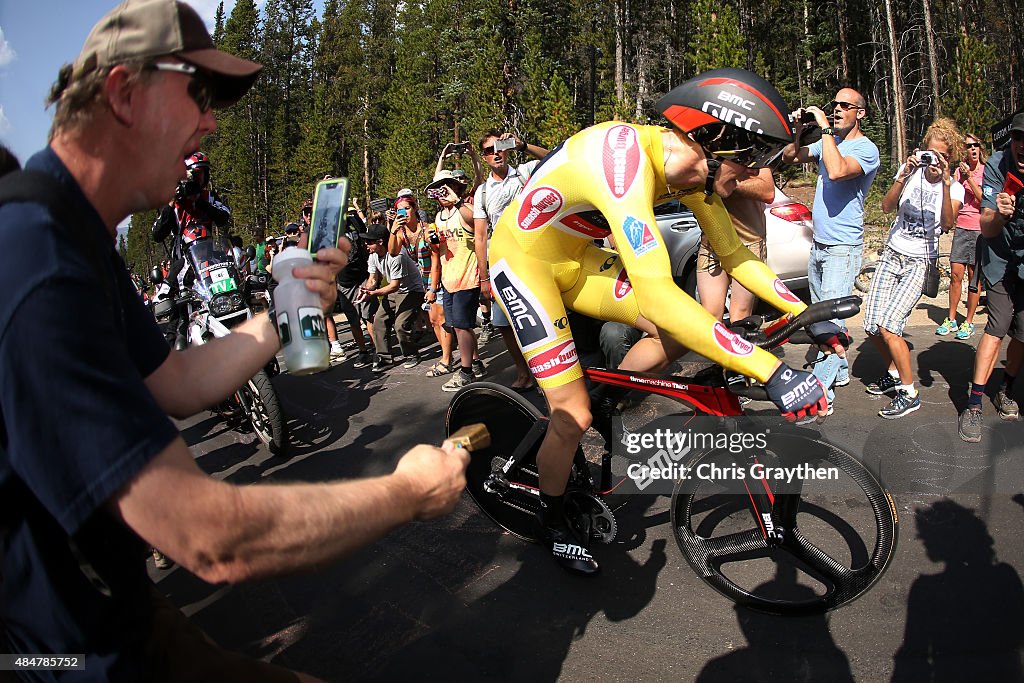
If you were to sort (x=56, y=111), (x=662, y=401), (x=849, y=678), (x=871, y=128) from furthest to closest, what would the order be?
(x=871, y=128) → (x=662, y=401) → (x=849, y=678) → (x=56, y=111)

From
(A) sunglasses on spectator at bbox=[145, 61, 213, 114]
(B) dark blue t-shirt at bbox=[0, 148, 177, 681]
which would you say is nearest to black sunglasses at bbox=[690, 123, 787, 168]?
(A) sunglasses on spectator at bbox=[145, 61, 213, 114]

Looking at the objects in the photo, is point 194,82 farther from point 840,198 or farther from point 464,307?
point 464,307

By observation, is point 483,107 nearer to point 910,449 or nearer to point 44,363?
point 910,449

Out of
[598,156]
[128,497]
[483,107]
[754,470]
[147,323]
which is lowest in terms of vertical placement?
[754,470]

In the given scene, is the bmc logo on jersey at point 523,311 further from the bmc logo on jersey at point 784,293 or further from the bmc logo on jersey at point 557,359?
the bmc logo on jersey at point 784,293

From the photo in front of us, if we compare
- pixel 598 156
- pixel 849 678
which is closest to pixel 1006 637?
pixel 849 678

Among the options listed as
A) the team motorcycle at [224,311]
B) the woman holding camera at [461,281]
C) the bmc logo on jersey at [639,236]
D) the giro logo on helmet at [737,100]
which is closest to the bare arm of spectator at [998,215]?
the giro logo on helmet at [737,100]

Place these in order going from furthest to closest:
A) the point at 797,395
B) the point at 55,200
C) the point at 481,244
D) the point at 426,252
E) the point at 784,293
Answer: the point at 426,252 → the point at 481,244 → the point at 784,293 → the point at 797,395 → the point at 55,200

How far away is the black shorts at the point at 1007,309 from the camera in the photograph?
4781mm

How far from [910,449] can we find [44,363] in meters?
5.05

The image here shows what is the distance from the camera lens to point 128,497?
1.04 meters

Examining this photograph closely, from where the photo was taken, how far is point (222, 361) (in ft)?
5.77

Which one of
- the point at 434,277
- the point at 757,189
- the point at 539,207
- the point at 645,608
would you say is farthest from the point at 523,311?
the point at 434,277

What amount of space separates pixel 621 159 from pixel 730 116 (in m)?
0.46
